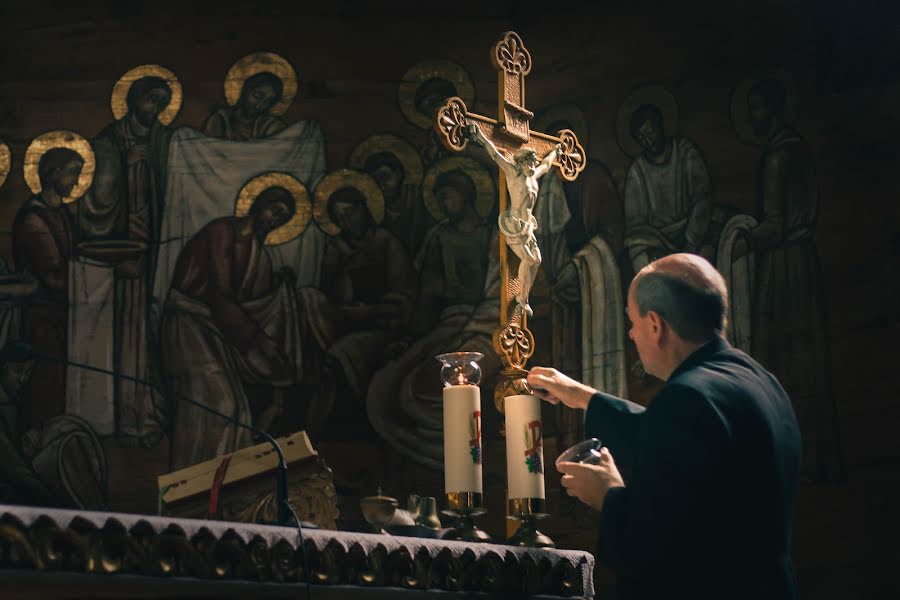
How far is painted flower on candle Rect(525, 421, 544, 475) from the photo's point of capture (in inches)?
140

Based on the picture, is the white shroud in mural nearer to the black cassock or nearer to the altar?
the altar

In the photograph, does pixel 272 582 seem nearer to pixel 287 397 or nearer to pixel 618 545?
pixel 618 545

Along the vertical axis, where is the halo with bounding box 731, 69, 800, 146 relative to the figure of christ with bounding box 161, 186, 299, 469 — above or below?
above

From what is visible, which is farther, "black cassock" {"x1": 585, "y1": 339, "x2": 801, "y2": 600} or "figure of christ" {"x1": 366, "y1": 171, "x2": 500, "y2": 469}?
"figure of christ" {"x1": 366, "y1": 171, "x2": 500, "y2": 469}

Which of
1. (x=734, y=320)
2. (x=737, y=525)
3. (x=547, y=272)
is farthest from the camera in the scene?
(x=547, y=272)

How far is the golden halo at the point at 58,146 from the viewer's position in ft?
25.3

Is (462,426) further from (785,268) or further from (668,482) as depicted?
(785,268)

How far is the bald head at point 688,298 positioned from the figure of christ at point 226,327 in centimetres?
488

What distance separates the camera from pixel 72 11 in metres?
7.82

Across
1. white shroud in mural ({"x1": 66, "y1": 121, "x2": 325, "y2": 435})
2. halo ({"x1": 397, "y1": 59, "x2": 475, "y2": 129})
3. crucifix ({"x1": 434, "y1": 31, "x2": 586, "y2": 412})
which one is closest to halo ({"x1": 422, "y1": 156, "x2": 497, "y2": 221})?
halo ({"x1": 397, "y1": 59, "x2": 475, "y2": 129})

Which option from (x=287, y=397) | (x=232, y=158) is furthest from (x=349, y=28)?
(x=287, y=397)

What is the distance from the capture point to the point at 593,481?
290cm

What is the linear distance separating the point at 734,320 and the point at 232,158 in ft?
11.4

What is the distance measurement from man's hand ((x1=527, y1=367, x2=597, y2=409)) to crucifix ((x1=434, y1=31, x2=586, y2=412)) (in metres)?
0.05
